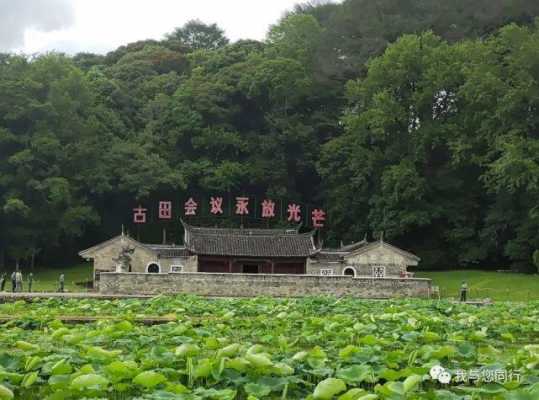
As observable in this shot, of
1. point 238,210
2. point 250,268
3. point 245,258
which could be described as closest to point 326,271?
point 250,268

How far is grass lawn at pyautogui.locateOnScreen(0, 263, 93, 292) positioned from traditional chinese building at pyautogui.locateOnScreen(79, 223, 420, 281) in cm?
212

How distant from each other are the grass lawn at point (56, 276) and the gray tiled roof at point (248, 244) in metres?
5.43

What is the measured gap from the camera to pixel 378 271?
97.8ft

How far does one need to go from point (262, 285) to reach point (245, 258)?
707cm

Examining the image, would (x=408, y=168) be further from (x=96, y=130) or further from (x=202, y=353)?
(x=202, y=353)

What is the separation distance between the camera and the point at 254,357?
6129mm

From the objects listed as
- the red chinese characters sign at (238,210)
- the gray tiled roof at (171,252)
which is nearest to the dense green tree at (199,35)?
the red chinese characters sign at (238,210)

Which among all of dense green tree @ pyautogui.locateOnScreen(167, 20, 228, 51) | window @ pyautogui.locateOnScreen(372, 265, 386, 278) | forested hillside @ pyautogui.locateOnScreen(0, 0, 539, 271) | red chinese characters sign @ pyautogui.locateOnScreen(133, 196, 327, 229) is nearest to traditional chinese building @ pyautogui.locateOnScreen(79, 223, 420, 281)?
window @ pyautogui.locateOnScreen(372, 265, 386, 278)

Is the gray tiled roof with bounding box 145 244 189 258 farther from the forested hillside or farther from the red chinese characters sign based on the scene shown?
the red chinese characters sign

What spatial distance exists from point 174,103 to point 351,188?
11.7 metres

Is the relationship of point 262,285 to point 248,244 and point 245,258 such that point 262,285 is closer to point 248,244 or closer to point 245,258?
point 245,258

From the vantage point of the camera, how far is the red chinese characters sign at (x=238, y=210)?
36.8m

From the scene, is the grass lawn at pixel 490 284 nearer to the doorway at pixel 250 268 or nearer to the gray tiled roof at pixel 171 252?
the doorway at pixel 250 268

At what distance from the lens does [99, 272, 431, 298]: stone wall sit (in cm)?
2267
